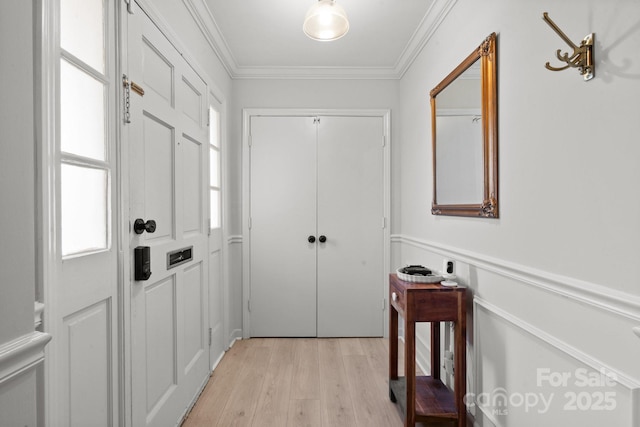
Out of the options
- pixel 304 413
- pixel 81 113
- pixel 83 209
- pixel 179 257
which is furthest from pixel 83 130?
pixel 304 413

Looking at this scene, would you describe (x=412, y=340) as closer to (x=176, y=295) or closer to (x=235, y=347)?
(x=176, y=295)

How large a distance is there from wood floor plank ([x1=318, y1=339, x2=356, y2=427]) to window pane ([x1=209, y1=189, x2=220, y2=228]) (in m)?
1.36

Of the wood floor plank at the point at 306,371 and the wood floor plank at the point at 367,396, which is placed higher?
the wood floor plank at the point at 306,371

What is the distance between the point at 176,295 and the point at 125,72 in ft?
3.70

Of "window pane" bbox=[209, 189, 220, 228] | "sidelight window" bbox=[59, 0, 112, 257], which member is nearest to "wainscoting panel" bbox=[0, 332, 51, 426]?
"sidelight window" bbox=[59, 0, 112, 257]

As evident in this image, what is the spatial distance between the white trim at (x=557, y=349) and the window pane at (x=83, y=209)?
1636 millimetres

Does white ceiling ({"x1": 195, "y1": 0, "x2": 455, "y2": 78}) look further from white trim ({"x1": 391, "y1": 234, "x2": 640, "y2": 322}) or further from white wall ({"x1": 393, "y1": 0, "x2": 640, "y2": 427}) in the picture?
white trim ({"x1": 391, "y1": 234, "x2": 640, "y2": 322})

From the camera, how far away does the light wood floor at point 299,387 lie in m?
2.00

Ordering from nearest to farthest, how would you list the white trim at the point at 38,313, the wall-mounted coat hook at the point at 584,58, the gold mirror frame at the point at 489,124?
the white trim at the point at 38,313 → the wall-mounted coat hook at the point at 584,58 → the gold mirror frame at the point at 489,124

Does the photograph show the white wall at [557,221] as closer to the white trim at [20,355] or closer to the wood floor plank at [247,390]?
the wood floor plank at [247,390]

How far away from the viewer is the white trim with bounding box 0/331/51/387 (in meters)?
0.63

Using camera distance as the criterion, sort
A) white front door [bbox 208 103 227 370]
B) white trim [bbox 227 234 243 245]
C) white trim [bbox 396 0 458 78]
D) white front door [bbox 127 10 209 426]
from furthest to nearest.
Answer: white trim [bbox 227 234 243 245] → white front door [bbox 208 103 227 370] → white trim [bbox 396 0 458 78] → white front door [bbox 127 10 209 426]

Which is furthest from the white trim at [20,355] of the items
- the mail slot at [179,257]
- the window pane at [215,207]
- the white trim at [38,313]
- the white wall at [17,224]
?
the window pane at [215,207]

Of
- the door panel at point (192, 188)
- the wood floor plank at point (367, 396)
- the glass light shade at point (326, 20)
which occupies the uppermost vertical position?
the glass light shade at point (326, 20)
